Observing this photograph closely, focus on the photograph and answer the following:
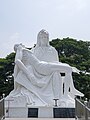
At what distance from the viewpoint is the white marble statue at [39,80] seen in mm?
16016

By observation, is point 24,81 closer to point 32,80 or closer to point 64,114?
point 32,80

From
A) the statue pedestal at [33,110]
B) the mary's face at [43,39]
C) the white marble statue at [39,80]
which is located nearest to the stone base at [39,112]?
the statue pedestal at [33,110]

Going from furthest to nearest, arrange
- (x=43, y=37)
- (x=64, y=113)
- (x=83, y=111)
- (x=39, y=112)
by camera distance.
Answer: (x=43, y=37) < (x=39, y=112) < (x=64, y=113) < (x=83, y=111)

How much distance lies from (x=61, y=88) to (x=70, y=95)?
0.78m

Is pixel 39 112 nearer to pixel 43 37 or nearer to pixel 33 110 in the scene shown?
pixel 33 110

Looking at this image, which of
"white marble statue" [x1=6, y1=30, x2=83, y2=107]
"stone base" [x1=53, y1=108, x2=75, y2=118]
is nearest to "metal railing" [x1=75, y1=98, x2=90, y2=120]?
"stone base" [x1=53, y1=108, x2=75, y2=118]

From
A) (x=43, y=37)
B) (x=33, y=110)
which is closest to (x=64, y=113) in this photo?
(x=33, y=110)

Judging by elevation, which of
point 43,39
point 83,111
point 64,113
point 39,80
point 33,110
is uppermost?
point 43,39

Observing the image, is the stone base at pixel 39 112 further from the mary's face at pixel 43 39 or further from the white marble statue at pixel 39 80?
the mary's face at pixel 43 39

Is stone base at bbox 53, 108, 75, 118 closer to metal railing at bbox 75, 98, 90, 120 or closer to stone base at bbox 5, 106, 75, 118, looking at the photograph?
stone base at bbox 5, 106, 75, 118

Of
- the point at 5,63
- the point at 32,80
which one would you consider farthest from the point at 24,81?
the point at 5,63

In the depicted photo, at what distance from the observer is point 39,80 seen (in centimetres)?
1656

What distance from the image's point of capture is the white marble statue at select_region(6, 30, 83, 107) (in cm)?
1602

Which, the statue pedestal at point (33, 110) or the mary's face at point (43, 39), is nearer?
the statue pedestal at point (33, 110)
